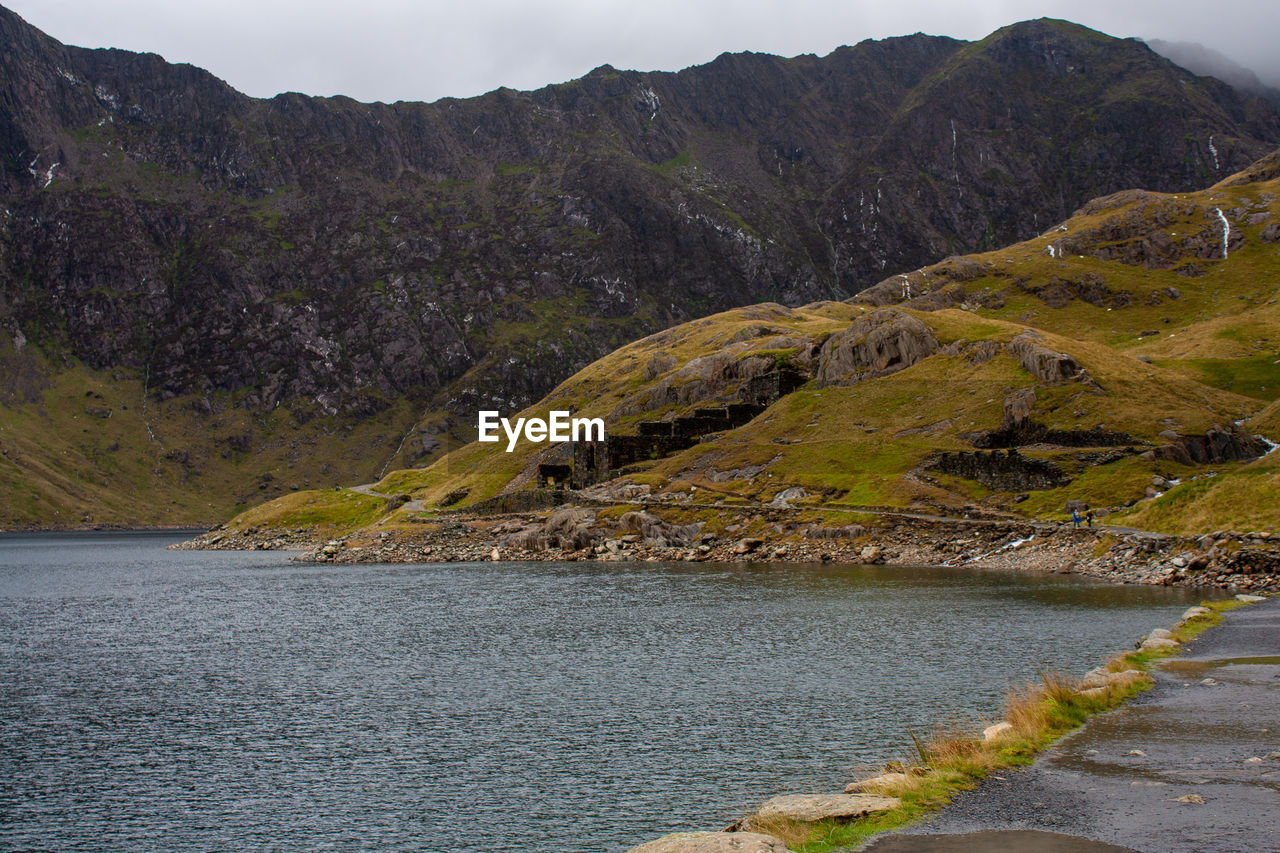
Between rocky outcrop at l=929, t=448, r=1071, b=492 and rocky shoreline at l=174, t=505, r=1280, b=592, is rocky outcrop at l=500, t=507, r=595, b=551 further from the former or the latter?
rocky outcrop at l=929, t=448, r=1071, b=492

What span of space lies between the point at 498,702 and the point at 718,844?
30729 millimetres

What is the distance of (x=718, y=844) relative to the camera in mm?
19562

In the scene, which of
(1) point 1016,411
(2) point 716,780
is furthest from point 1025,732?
(1) point 1016,411

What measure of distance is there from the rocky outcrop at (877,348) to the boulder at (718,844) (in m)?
160

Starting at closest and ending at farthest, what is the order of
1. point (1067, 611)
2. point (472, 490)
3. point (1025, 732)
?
point (1025, 732) → point (1067, 611) → point (472, 490)

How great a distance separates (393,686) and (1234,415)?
127877mm

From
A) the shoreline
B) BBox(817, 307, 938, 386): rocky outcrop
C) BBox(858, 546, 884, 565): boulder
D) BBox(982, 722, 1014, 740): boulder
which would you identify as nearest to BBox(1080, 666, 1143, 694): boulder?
the shoreline

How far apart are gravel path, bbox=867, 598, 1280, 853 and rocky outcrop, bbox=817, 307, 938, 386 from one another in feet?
473

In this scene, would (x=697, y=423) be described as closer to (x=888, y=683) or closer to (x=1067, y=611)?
(x=1067, y=611)

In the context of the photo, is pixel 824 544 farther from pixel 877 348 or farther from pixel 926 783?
pixel 926 783

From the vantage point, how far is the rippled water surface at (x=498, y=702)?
31500mm

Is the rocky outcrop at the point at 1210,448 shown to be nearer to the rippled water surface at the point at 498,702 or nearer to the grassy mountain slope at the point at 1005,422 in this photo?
the grassy mountain slope at the point at 1005,422

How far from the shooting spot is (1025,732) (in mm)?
28438

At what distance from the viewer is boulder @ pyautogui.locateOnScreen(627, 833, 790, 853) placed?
1934 cm
